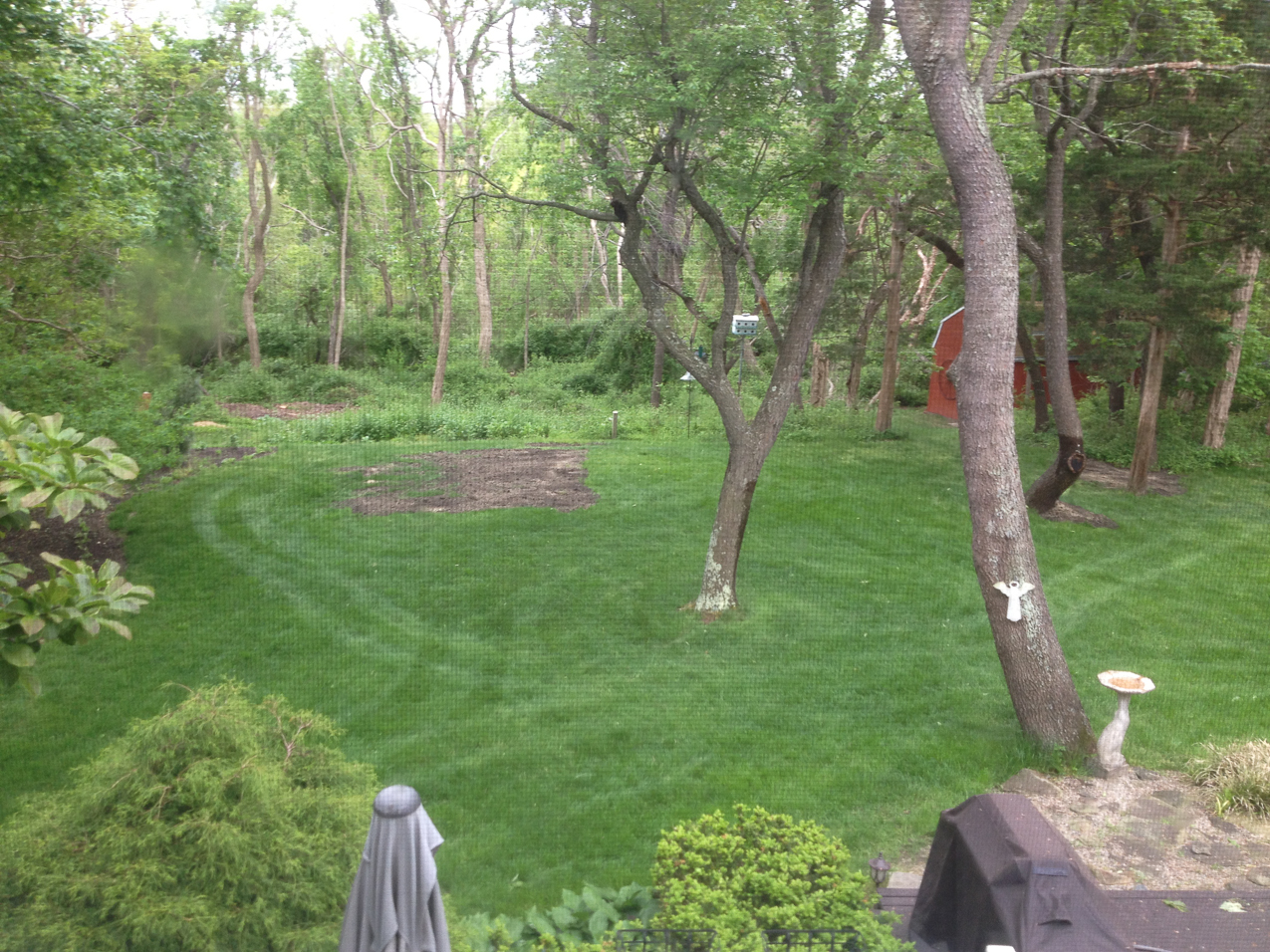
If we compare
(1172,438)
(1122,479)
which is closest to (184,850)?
(1122,479)

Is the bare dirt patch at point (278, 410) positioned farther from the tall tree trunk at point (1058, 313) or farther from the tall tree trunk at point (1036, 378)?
the tall tree trunk at point (1036, 378)

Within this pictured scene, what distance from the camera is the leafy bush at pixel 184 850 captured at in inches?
70.6

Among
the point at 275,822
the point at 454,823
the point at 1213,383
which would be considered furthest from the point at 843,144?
the point at 1213,383

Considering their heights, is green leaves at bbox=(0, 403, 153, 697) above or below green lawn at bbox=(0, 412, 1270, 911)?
above

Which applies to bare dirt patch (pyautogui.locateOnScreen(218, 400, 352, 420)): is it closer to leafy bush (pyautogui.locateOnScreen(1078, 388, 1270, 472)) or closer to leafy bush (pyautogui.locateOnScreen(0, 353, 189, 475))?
leafy bush (pyautogui.locateOnScreen(0, 353, 189, 475))

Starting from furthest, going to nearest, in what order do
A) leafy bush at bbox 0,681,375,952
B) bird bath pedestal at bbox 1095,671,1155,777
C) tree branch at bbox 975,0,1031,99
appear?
tree branch at bbox 975,0,1031,99 < bird bath pedestal at bbox 1095,671,1155,777 < leafy bush at bbox 0,681,375,952

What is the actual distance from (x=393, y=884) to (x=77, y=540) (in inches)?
163

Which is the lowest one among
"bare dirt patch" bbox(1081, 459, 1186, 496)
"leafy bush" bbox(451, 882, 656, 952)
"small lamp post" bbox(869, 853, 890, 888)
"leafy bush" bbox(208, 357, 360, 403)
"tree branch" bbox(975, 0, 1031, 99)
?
"leafy bush" bbox(451, 882, 656, 952)

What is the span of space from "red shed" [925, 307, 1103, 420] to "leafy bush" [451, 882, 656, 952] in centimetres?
948

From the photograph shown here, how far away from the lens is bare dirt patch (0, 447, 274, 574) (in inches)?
184

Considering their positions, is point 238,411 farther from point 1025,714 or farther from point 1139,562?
point 1139,562

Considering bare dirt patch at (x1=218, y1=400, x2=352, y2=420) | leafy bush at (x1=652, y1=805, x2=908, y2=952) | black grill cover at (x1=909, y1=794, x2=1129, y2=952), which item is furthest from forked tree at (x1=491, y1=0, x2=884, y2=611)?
bare dirt patch at (x1=218, y1=400, x2=352, y2=420)

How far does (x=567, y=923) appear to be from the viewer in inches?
92.0

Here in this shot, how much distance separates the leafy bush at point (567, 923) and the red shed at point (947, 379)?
948 cm
